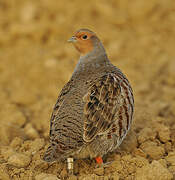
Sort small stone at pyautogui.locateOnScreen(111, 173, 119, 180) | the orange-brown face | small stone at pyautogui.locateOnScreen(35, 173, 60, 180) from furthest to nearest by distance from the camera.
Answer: the orange-brown face < small stone at pyautogui.locateOnScreen(111, 173, 119, 180) < small stone at pyautogui.locateOnScreen(35, 173, 60, 180)

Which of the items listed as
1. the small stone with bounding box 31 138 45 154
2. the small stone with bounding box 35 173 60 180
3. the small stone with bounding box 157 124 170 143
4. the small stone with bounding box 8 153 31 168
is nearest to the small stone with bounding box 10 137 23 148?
the small stone with bounding box 31 138 45 154

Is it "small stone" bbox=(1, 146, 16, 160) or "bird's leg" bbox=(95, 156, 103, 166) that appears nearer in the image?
"bird's leg" bbox=(95, 156, 103, 166)

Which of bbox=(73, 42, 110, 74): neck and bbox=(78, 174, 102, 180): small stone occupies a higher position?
bbox=(73, 42, 110, 74): neck

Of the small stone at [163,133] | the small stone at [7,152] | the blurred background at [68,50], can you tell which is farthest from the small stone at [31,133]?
the small stone at [163,133]

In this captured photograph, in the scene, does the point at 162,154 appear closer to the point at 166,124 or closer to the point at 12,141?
the point at 166,124

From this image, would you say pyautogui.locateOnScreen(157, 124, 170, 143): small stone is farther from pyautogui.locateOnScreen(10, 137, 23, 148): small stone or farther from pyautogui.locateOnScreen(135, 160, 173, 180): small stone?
pyautogui.locateOnScreen(10, 137, 23, 148): small stone

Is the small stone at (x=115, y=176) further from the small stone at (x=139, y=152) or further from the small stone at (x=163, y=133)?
the small stone at (x=163, y=133)
